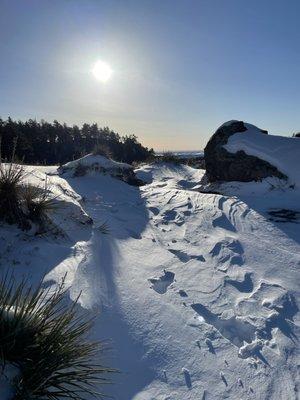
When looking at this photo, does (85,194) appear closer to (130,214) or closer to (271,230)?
(130,214)

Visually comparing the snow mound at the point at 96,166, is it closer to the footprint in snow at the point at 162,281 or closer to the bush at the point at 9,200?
the bush at the point at 9,200

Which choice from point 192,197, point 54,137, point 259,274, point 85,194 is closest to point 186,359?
point 259,274

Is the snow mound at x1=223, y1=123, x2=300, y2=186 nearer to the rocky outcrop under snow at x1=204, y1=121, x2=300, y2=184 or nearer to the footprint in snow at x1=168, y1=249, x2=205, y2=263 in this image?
the rocky outcrop under snow at x1=204, y1=121, x2=300, y2=184

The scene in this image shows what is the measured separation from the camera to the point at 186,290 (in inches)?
173

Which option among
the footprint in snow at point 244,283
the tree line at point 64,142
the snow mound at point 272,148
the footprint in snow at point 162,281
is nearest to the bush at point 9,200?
the footprint in snow at point 162,281

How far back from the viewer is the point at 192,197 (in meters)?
8.63

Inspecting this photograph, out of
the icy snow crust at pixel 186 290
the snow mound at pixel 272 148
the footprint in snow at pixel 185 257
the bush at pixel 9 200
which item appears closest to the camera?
the icy snow crust at pixel 186 290

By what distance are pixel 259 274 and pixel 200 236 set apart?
165cm

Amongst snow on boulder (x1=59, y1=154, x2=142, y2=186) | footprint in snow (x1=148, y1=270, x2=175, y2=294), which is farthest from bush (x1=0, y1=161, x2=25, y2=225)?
snow on boulder (x1=59, y1=154, x2=142, y2=186)

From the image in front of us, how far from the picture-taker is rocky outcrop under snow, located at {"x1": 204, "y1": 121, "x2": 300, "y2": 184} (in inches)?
355

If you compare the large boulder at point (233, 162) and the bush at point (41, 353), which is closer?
the bush at point (41, 353)

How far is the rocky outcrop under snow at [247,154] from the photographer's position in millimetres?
9016

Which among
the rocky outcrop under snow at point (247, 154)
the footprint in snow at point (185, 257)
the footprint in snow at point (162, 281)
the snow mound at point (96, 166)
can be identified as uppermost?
the rocky outcrop under snow at point (247, 154)

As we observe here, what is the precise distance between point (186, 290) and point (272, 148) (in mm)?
6023
